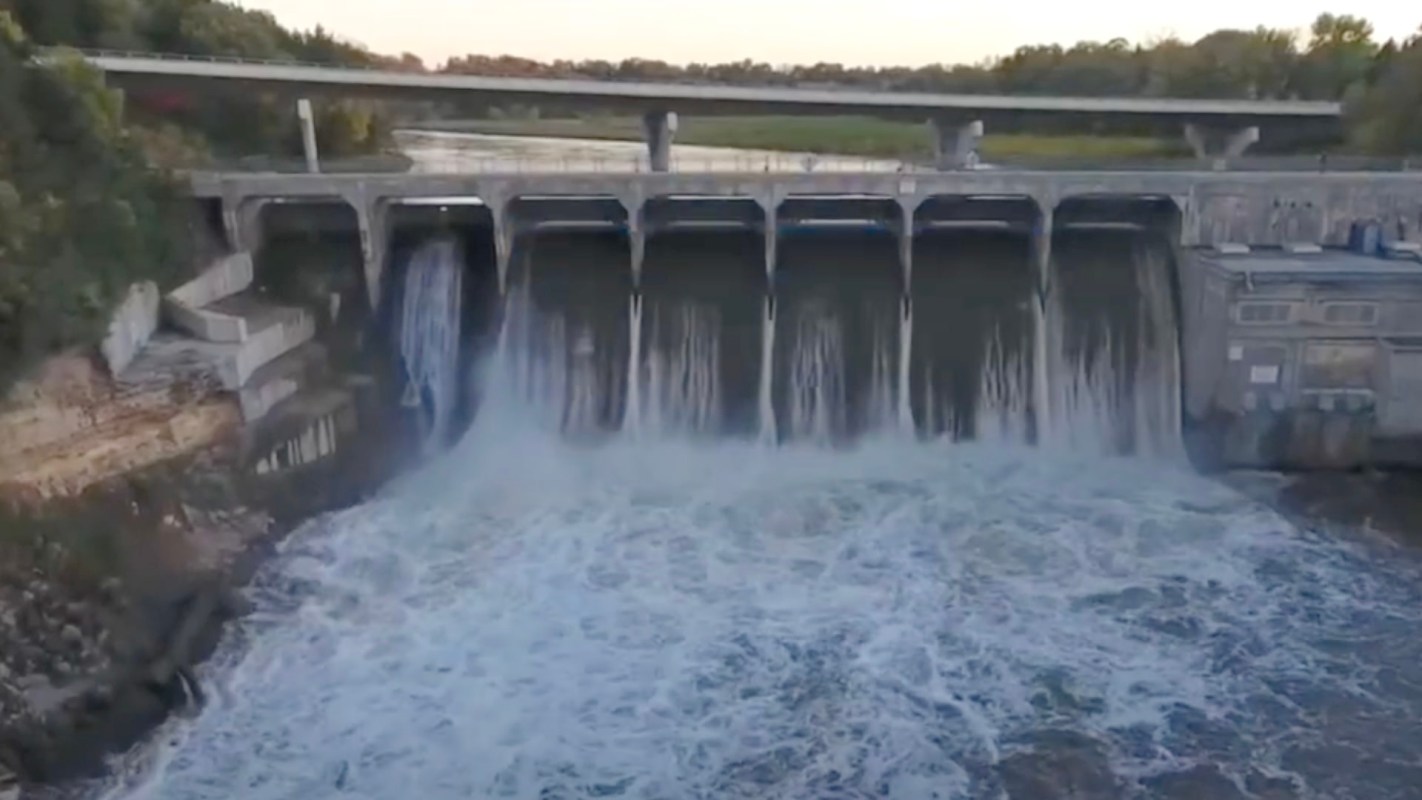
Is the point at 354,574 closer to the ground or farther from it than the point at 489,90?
closer to the ground

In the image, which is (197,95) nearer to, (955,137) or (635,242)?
(635,242)

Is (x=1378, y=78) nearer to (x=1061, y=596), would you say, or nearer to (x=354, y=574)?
(x=1061, y=596)

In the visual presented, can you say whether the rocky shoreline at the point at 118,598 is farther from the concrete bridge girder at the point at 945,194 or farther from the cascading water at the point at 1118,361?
the cascading water at the point at 1118,361

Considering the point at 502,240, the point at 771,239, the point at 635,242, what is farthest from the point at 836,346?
the point at 502,240

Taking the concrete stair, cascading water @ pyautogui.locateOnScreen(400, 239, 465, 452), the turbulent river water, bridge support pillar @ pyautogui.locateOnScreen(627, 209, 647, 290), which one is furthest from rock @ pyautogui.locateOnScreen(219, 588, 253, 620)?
bridge support pillar @ pyautogui.locateOnScreen(627, 209, 647, 290)

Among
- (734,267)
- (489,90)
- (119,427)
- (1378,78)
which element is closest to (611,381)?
(734,267)

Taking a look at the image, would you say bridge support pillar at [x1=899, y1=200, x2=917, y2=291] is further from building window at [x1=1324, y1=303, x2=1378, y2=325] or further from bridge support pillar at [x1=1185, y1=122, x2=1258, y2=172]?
bridge support pillar at [x1=1185, y1=122, x2=1258, y2=172]
